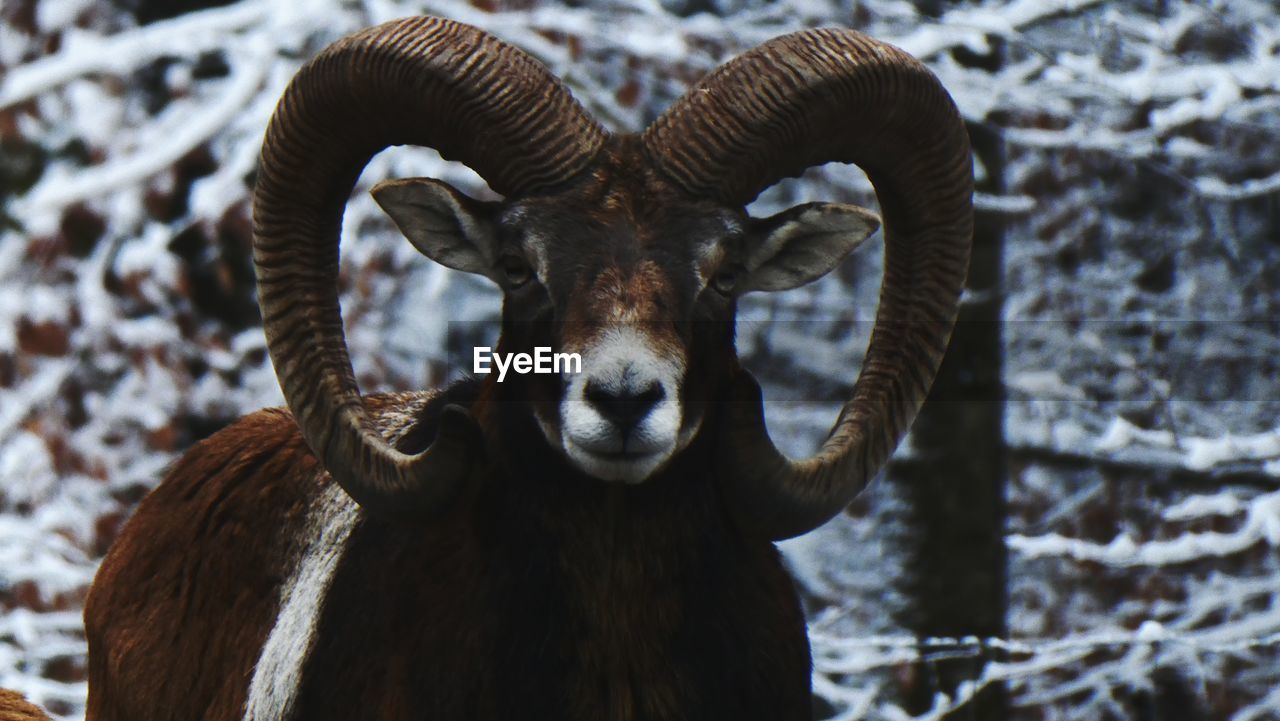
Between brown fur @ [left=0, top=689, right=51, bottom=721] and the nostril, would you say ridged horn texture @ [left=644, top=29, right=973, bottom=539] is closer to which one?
the nostril

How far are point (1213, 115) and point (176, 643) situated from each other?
19.3ft

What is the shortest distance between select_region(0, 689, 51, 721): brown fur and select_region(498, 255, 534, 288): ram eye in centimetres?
254

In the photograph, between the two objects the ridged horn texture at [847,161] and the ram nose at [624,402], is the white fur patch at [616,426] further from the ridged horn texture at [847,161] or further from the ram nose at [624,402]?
the ridged horn texture at [847,161]

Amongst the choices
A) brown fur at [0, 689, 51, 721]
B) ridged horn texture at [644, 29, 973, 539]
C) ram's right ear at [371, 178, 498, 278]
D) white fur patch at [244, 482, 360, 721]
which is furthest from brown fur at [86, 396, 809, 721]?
brown fur at [0, 689, 51, 721]

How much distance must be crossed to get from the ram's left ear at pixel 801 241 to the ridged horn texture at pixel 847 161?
11cm

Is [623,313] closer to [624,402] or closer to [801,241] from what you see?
[624,402]

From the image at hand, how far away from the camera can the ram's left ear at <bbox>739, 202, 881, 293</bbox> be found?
13.5 feet

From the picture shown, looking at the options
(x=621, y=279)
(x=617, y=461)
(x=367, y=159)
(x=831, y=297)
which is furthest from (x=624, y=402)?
(x=831, y=297)

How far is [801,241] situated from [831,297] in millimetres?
4150

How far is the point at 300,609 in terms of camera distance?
429 centimetres

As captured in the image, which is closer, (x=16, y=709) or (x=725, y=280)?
(x=725, y=280)

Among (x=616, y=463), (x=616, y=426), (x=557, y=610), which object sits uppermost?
(x=616, y=426)

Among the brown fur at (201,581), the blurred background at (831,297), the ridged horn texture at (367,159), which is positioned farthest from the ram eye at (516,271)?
the blurred background at (831,297)

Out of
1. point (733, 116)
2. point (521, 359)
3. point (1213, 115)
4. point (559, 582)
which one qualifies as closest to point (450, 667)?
point (559, 582)
